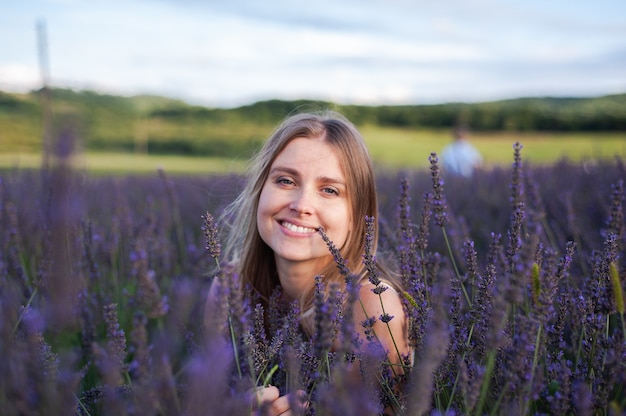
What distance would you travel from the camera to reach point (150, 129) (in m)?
37.0

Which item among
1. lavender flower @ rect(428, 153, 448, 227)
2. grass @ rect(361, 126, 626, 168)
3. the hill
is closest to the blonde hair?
lavender flower @ rect(428, 153, 448, 227)

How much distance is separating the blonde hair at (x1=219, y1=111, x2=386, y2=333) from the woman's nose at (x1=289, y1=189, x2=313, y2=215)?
26 centimetres

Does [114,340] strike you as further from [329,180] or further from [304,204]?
[329,180]

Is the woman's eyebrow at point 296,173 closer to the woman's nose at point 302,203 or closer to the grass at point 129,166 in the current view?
the woman's nose at point 302,203

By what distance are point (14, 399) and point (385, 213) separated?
323 cm

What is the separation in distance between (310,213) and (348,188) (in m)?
0.28

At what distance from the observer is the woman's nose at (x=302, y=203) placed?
218 centimetres

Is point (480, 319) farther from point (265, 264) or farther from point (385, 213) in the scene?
point (385, 213)

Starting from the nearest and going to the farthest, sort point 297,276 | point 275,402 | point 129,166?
point 275,402
point 297,276
point 129,166

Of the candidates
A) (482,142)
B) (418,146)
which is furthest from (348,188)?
(418,146)

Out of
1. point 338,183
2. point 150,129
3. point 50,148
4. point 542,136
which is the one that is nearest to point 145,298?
point 50,148

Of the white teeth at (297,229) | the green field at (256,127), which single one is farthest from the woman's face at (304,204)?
the green field at (256,127)

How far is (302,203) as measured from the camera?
86.0 inches

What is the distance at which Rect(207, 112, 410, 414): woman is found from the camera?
2.20 metres
